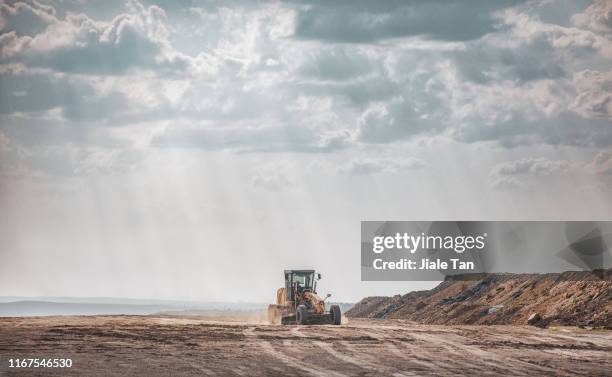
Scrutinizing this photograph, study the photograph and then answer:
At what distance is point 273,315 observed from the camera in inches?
2404

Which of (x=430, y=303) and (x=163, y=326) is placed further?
(x=430, y=303)

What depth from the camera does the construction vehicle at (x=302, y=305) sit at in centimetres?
5606

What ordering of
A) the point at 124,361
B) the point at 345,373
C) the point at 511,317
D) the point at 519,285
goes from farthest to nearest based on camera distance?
the point at 519,285
the point at 511,317
the point at 124,361
the point at 345,373

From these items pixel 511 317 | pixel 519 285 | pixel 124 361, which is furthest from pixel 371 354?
pixel 519 285

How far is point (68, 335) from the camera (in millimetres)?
42906

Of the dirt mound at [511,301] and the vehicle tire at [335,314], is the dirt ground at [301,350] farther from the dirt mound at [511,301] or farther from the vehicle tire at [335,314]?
the dirt mound at [511,301]

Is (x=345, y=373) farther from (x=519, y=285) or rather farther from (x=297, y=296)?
(x=519, y=285)

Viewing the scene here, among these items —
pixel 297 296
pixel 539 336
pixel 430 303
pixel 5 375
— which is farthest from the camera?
pixel 430 303

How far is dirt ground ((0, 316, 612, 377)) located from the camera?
98.0ft

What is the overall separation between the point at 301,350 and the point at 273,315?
2404cm

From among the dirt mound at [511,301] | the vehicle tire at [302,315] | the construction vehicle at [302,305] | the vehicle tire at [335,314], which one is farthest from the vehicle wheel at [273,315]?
the dirt mound at [511,301]

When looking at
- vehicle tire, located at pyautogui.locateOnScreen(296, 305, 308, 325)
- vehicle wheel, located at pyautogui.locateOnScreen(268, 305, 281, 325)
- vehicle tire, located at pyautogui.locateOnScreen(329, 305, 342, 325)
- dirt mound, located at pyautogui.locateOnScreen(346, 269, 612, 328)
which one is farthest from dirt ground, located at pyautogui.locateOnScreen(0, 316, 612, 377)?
dirt mound, located at pyautogui.locateOnScreen(346, 269, 612, 328)

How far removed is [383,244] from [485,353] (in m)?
48.9

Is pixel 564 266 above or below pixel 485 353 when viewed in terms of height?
above
